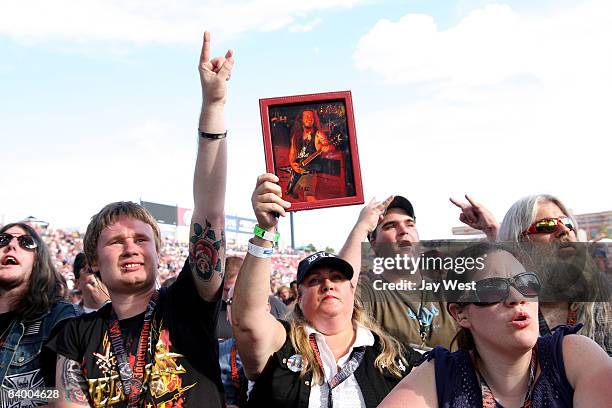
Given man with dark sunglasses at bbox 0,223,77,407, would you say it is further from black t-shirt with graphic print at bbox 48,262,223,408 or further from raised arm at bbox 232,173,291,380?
raised arm at bbox 232,173,291,380

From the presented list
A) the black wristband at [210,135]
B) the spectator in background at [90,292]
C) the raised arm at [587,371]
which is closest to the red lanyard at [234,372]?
the black wristband at [210,135]

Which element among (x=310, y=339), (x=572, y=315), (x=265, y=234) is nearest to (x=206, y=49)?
(x=265, y=234)

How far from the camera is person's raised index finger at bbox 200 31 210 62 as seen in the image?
275 centimetres

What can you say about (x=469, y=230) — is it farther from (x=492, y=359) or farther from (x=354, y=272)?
(x=492, y=359)

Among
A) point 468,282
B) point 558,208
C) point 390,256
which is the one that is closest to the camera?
point 468,282

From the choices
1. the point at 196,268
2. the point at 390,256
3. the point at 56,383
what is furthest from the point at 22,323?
the point at 390,256

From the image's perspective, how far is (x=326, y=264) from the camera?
3.15 meters

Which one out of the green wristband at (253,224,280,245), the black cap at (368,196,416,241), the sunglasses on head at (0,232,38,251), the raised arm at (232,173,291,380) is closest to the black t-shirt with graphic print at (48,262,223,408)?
the raised arm at (232,173,291,380)

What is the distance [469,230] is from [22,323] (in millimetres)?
2635

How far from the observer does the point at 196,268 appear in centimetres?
271

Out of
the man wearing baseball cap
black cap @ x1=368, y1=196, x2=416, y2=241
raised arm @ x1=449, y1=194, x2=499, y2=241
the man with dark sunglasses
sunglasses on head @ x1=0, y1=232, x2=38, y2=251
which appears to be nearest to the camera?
the man wearing baseball cap

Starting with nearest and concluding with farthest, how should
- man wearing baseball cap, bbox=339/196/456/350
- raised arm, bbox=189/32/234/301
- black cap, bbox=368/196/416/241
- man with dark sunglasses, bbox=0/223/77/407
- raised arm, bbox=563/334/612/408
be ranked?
raised arm, bbox=563/334/612/408
raised arm, bbox=189/32/234/301
man wearing baseball cap, bbox=339/196/456/350
man with dark sunglasses, bbox=0/223/77/407
black cap, bbox=368/196/416/241

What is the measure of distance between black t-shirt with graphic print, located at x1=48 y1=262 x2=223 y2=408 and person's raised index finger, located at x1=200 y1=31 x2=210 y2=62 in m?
0.93

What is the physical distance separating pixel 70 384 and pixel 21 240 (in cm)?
136
